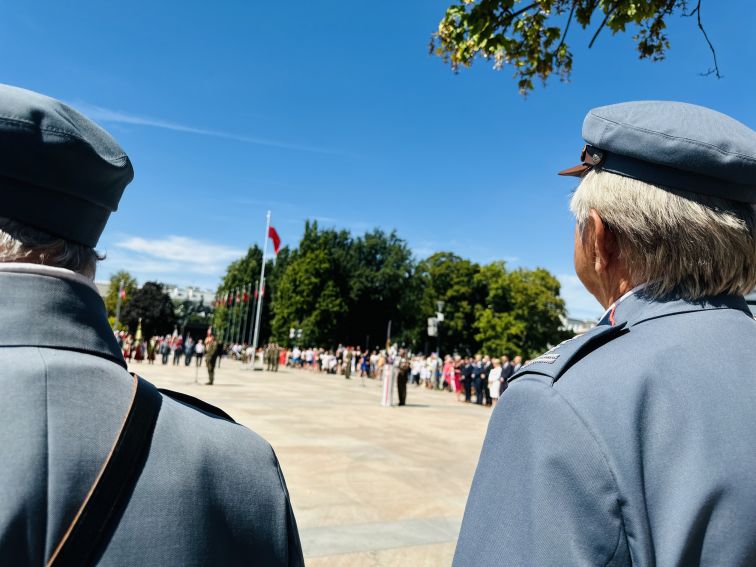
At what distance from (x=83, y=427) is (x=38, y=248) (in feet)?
1.21

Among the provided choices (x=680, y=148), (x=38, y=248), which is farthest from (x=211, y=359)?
(x=680, y=148)

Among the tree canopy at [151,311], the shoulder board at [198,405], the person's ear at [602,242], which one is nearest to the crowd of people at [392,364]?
the shoulder board at [198,405]

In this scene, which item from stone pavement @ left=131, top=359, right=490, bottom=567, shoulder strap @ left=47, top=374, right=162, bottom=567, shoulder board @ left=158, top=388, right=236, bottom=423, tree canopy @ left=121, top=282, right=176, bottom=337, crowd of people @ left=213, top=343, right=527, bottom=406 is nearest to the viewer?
→ shoulder strap @ left=47, top=374, right=162, bottom=567

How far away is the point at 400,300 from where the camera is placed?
6500 cm

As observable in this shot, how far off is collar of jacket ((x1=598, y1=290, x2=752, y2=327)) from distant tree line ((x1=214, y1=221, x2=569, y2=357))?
55831mm

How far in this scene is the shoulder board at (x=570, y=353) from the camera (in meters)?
1.21

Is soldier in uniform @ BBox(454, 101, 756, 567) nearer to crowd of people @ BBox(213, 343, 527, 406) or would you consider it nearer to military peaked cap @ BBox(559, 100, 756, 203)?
military peaked cap @ BBox(559, 100, 756, 203)

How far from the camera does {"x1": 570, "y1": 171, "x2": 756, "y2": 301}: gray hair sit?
4.35 feet

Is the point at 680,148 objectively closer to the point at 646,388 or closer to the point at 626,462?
the point at 646,388

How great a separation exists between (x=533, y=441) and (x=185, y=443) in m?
0.66

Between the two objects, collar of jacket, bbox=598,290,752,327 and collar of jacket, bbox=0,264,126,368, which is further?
collar of jacket, bbox=598,290,752,327

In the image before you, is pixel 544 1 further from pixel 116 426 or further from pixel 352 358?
pixel 352 358

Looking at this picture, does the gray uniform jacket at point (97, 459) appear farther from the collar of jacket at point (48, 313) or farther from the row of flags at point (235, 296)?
the row of flags at point (235, 296)

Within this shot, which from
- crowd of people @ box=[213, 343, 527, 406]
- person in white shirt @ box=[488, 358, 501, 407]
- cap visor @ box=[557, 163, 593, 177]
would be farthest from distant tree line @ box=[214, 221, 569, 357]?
cap visor @ box=[557, 163, 593, 177]
